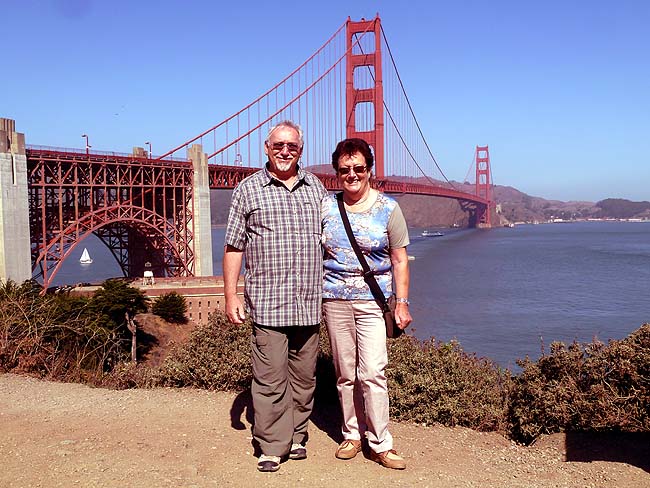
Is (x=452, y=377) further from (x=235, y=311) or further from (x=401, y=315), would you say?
(x=235, y=311)

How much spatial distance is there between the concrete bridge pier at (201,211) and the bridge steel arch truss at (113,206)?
25 cm

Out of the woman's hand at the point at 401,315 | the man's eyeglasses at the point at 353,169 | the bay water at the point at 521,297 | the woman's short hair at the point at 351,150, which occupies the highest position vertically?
the woman's short hair at the point at 351,150

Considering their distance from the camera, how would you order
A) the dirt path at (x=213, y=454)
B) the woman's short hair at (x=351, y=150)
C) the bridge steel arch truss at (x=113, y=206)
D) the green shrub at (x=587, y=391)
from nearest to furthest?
the dirt path at (x=213, y=454)
the woman's short hair at (x=351, y=150)
the green shrub at (x=587, y=391)
the bridge steel arch truss at (x=113, y=206)

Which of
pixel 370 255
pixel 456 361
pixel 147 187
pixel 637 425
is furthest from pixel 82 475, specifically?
pixel 147 187

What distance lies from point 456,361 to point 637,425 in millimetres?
1231

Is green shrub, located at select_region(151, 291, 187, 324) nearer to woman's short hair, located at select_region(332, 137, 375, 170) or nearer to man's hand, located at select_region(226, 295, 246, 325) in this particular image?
man's hand, located at select_region(226, 295, 246, 325)

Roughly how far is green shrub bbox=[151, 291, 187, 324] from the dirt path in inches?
635

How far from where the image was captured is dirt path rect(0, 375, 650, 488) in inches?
117

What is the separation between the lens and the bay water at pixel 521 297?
57.6 feet

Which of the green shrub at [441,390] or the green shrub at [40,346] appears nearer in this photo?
the green shrub at [441,390]

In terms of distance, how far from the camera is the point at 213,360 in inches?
187

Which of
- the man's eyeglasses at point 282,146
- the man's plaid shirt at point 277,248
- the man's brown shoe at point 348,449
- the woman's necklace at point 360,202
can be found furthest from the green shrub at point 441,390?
the man's eyeglasses at point 282,146

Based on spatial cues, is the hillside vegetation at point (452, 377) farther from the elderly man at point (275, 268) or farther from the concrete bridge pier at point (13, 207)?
the concrete bridge pier at point (13, 207)

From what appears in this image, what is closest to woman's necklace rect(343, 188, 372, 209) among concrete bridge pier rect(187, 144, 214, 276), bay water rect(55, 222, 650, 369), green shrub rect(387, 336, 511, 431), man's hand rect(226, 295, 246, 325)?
man's hand rect(226, 295, 246, 325)
